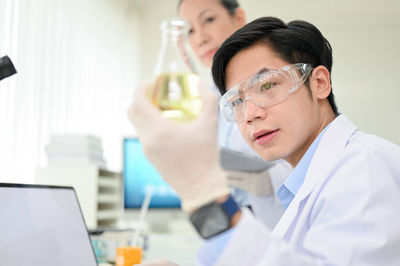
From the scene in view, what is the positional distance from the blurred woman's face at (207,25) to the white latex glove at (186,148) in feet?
5.35

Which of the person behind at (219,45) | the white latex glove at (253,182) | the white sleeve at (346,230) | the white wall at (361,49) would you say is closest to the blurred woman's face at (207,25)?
the person behind at (219,45)

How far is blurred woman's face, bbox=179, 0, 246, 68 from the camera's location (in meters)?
2.27

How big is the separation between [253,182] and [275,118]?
104cm

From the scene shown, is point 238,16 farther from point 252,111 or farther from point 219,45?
point 252,111

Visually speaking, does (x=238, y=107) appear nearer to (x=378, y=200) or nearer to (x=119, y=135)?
(x=378, y=200)

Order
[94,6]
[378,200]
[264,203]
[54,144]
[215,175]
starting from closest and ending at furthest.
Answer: [215,175] → [378,200] → [264,203] → [54,144] → [94,6]

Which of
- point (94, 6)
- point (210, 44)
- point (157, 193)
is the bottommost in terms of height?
point (157, 193)

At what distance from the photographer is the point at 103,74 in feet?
13.0

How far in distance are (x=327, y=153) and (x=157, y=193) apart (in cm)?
271

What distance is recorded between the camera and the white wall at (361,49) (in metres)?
4.52

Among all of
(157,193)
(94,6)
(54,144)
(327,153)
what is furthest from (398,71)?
(327,153)

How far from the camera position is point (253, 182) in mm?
2146

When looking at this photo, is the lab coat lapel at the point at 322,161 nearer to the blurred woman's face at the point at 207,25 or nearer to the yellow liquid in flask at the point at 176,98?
the yellow liquid in flask at the point at 176,98

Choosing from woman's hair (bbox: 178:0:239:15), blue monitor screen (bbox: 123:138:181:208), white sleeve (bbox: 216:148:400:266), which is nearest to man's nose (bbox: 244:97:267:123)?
white sleeve (bbox: 216:148:400:266)
